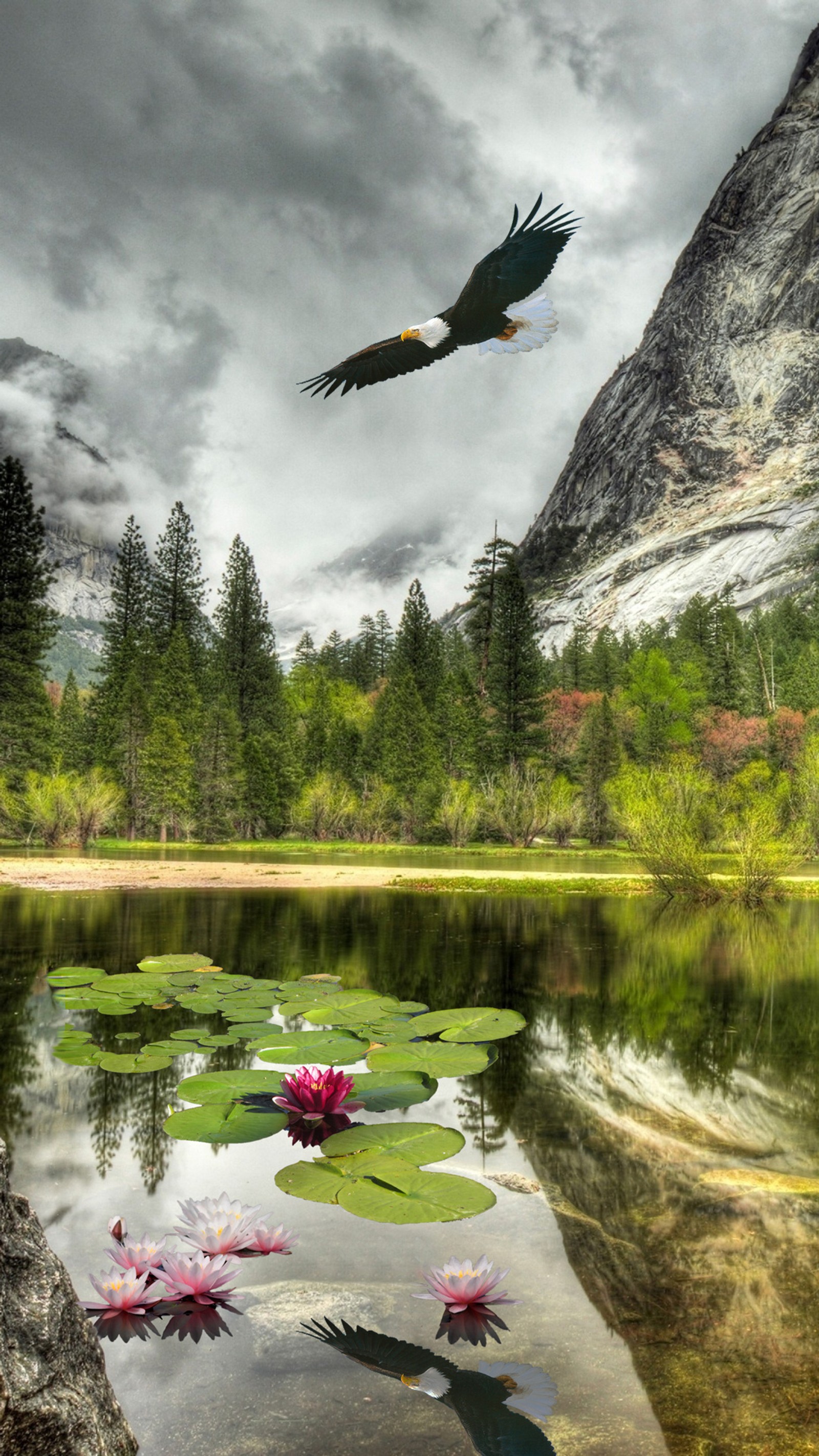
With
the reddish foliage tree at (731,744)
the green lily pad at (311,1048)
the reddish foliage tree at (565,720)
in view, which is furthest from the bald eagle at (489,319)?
the reddish foliage tree at (731,744)

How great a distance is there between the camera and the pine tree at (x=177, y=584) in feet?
154

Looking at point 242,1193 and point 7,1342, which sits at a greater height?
point 7,1342

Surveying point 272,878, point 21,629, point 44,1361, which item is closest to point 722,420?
point 21,629

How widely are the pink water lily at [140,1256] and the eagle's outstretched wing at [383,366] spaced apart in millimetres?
6176

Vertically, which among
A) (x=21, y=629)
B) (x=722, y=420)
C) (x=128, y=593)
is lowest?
(x=21, y=629)

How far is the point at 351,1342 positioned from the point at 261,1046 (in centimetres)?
293

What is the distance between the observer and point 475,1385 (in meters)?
2.03

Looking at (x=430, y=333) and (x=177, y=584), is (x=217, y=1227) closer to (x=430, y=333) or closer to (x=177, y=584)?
(x=430, y=333)

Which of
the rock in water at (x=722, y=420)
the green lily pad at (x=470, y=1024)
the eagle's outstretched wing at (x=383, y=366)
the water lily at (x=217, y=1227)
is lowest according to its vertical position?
the green lily pad at (x=470, y=1024)

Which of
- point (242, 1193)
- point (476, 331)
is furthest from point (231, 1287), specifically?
point (476, 331)

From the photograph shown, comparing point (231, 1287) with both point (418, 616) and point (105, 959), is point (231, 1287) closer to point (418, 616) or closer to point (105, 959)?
point (105, 959)

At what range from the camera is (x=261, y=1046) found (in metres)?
5.05

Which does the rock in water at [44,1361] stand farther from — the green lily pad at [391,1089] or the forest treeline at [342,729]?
the forest treeline at [342,729]

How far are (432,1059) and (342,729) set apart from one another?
41173 millimetres
